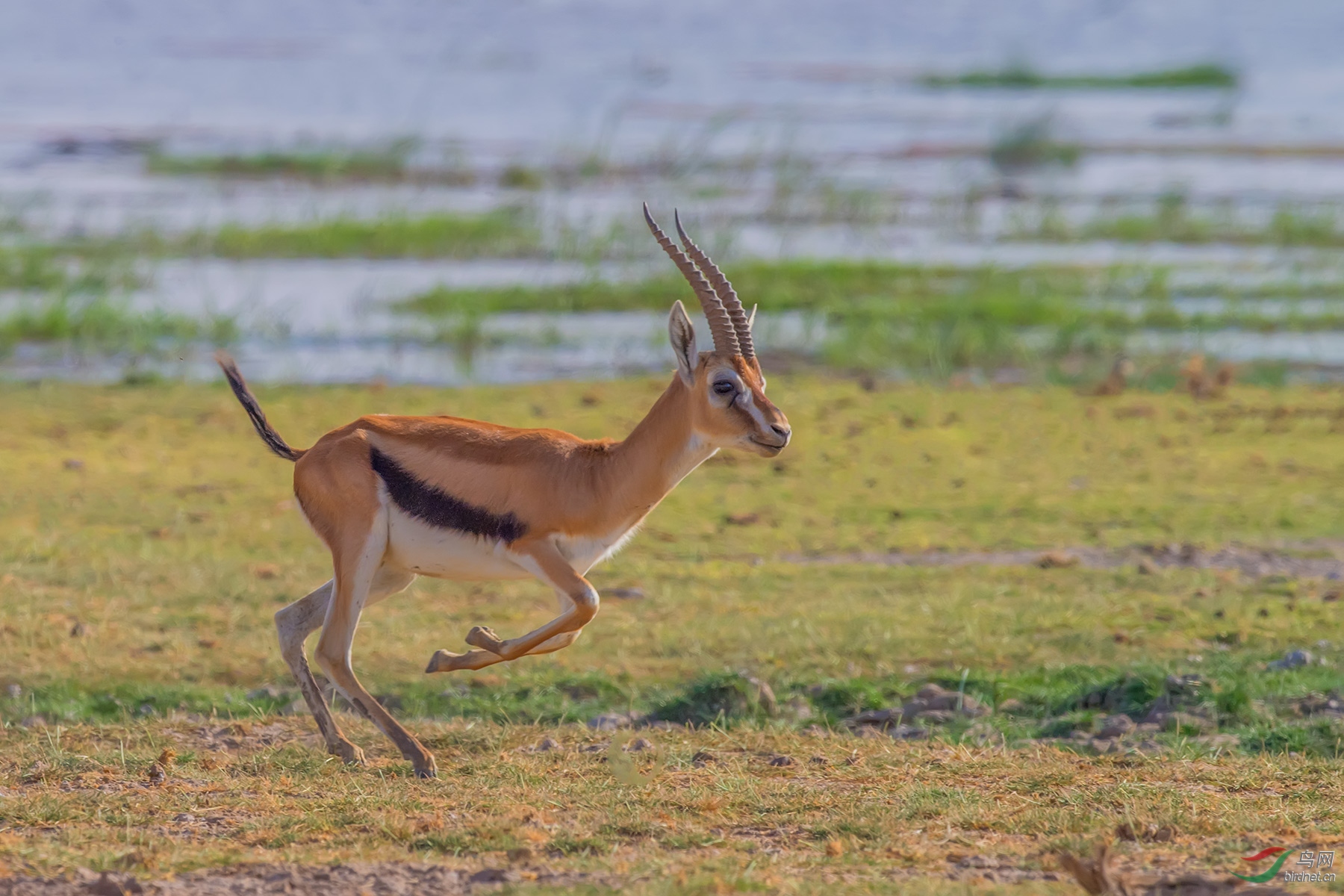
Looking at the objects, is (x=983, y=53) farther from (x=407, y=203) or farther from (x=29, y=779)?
(x=29, y=779)

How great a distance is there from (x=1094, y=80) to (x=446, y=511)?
125 feet

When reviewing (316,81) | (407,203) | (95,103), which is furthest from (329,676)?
(316,81)

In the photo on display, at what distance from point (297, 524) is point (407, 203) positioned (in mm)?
14020

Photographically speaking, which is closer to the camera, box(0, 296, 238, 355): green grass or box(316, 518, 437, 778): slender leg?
box(316, 518, 437, 778): slender leg

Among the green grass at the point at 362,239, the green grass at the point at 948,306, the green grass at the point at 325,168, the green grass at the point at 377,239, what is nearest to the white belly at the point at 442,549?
the green grass at the point at 948,306

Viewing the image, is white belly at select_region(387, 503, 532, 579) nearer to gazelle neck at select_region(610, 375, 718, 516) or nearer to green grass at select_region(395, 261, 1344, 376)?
gazelle neck at select_region(610, 375, 718, 516)

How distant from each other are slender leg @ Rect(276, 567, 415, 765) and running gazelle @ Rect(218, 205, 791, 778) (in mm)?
11

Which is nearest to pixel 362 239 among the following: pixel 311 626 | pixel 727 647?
pixel 727 647

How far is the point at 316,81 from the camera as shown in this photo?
37.7m

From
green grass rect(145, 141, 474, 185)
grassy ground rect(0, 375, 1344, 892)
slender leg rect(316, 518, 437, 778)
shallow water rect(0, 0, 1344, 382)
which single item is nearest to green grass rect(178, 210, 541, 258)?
shallow water rect(0, 0, 1344, 382)

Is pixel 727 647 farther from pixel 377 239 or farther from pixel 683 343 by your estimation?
pixel 377 239

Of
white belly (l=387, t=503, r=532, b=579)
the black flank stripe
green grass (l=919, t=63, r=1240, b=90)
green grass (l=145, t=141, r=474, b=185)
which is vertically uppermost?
green grass (l=919, t=63, r=1240, b=90)

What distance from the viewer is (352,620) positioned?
240 inches

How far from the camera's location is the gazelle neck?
20.4 ft
